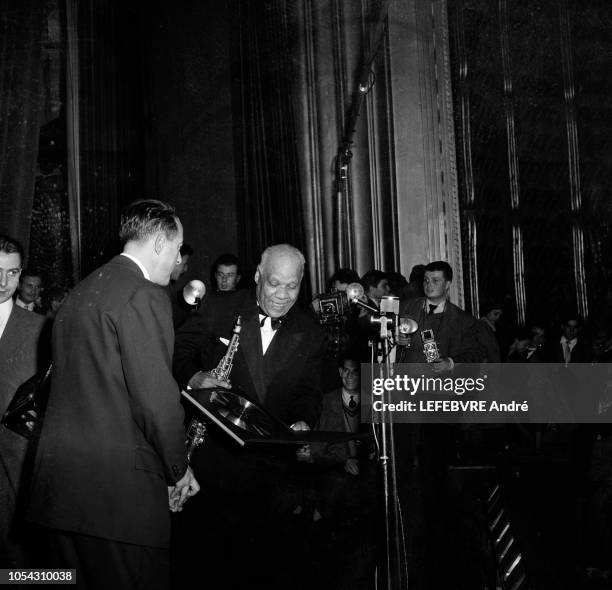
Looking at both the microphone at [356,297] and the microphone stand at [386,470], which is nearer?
the microphone stand at [386,470]

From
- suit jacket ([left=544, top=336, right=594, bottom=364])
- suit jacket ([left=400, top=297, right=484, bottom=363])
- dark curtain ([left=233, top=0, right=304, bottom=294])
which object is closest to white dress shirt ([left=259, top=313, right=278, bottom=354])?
suit jacket ([left=400, top=297, right=484, bottom=363])

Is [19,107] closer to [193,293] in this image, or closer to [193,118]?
[193,293]

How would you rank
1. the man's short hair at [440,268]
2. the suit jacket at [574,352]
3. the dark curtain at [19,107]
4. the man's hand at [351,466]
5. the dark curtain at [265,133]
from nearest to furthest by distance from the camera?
the man's short hair at [440,268] → the man's hand at [351,466] → the dark curtain at [19,107] → the suit jacket at [574,352] → the dark curtain at [265,133]

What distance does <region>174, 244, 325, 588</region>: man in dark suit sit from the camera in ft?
13.2

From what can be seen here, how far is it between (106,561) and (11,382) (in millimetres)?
1335

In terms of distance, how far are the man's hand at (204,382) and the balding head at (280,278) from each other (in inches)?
23.2

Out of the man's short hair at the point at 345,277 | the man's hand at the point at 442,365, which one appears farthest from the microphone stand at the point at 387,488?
the man's short hair at the point at 345,277

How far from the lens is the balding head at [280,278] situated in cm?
402

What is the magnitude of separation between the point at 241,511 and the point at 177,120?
694 centimetres

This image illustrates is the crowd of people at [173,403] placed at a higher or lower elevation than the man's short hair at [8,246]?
lower

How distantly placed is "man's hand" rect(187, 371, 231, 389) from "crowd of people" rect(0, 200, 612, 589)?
0.01 metres

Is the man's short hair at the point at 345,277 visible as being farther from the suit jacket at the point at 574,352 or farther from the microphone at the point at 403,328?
the microphone at the point at 403,328

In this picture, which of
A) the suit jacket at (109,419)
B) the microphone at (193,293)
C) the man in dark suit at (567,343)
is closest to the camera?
the suit jacket at (109,419)

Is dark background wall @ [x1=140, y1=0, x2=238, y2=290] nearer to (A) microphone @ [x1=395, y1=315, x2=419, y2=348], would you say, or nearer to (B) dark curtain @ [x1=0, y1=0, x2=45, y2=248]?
(B) dark curtain @ [x1=0, y1=0, x2=45, y2=248]
